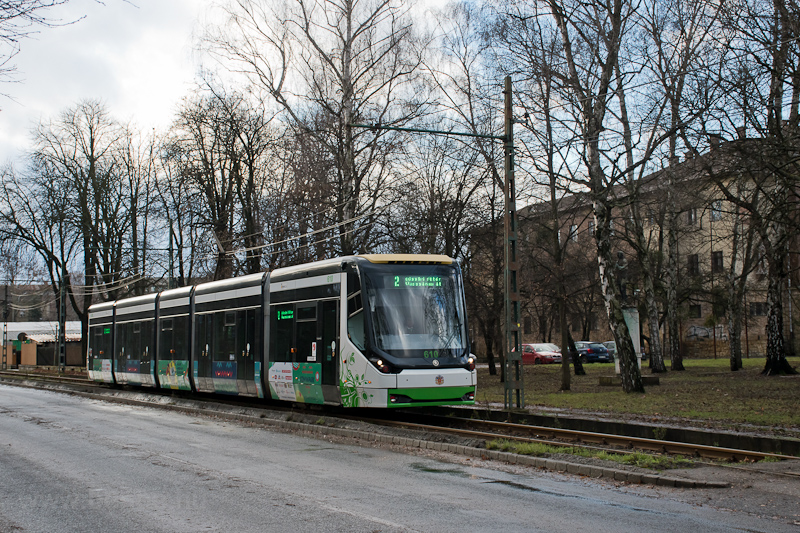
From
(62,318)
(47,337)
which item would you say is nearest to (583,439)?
(62,318)

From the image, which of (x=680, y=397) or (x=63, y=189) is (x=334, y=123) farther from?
(x=63, y=189)

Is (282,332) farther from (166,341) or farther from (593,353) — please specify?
(593,353)

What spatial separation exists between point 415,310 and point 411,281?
60 centimetres

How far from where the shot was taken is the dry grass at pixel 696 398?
16.7 meters

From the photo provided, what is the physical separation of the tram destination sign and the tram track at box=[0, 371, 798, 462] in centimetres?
265

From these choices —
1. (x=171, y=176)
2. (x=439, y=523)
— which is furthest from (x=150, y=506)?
(x=171, y=176)

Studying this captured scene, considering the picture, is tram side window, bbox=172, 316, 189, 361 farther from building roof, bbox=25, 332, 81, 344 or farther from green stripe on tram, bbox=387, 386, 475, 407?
building roof, bbox=25, 332, 81, 344

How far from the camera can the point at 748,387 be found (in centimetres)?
2425

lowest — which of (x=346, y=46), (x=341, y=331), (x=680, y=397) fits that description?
(x=680, y=397)

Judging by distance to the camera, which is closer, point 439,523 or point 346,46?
point 439,523

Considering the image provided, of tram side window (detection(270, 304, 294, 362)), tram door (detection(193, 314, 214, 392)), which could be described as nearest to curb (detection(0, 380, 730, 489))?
tram side window (detection(270, 304, 294, 362))

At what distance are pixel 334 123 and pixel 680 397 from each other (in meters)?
16.3

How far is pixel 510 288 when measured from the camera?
1778 cm

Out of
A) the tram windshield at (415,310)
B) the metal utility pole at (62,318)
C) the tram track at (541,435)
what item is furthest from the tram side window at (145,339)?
the metal utility pole at (62,318)
